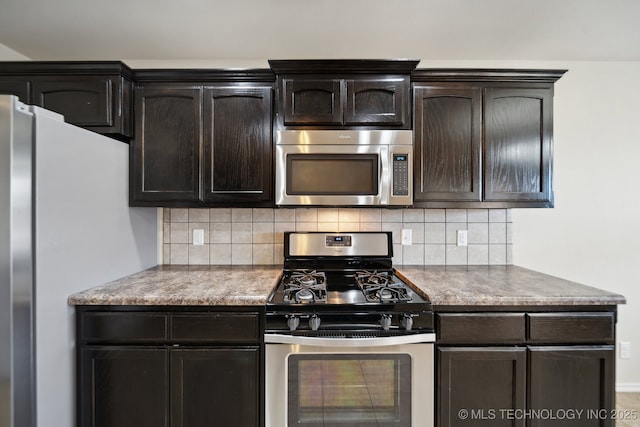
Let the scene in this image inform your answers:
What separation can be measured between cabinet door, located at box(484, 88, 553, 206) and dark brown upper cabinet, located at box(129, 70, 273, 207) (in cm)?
144

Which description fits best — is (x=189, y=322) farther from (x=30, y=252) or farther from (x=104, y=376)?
(x=30, y=252)

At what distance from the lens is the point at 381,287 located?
1.71 m

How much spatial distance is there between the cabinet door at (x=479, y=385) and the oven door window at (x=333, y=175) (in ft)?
3.36

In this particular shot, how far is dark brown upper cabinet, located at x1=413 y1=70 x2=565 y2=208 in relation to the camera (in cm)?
195

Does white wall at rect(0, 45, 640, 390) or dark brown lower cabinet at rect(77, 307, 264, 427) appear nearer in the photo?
dark brown lower cabinet at rect(77, 307, 264, 427)

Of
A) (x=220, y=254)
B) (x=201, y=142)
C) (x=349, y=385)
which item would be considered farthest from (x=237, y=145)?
(x=349, y=385)

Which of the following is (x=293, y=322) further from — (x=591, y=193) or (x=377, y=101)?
(x=591, y=193)

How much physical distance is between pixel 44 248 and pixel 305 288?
1.22 m

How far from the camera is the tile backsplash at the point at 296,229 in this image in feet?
7.64

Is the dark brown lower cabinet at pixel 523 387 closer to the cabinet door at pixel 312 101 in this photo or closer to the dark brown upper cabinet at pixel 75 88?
the cabinet door at pixel 312 101

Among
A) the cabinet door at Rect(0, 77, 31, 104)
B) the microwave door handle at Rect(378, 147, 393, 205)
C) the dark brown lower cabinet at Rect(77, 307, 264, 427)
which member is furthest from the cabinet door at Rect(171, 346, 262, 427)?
the cabinet door at Rect(0, 77, 31, 104)

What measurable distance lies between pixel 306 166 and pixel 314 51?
3.15ft

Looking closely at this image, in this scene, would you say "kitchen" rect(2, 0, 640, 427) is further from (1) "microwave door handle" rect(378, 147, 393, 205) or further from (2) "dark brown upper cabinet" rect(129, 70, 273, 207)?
(1) "microwave door handle" rect(378, 147, 393, 205)

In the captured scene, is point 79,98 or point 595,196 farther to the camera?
A: point 595,196
